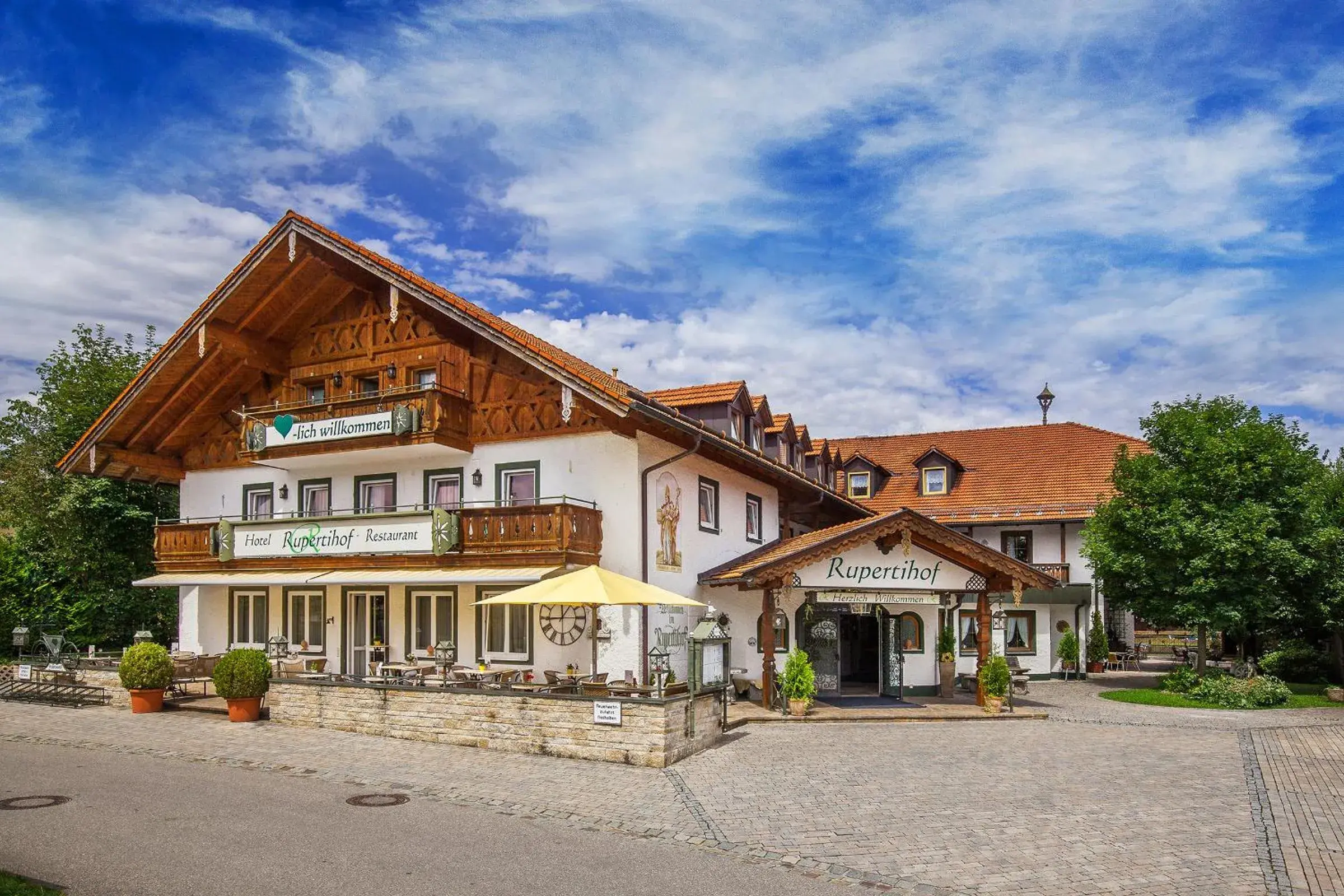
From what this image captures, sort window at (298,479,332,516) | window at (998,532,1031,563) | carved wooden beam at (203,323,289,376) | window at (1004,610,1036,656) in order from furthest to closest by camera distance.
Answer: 1. window at (998,532,1031,563)
2. window at (1004,610,1036,656)
3. window at (298,479,332,516)
4. carved wooden beam at (203,323,289,376)

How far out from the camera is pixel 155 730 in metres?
18.3

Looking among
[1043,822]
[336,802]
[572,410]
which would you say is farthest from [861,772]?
[572,410]

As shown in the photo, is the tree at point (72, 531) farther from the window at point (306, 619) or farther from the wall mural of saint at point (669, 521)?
the wall mural of saint at point (669, 521)

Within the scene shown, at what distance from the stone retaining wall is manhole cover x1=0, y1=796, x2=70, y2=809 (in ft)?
19.0

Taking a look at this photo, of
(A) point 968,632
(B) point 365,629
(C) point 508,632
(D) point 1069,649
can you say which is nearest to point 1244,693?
(A) point 968,632

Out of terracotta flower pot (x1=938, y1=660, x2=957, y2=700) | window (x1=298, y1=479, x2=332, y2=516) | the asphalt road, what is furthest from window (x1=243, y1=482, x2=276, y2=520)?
terracotta flower pot (x1=938, y1=660, x2=957, y2=700)

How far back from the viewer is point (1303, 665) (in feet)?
103

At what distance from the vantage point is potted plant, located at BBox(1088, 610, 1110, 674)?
3422 cm

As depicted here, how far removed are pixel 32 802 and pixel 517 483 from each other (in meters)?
11.1

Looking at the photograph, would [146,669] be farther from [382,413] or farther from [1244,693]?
[1244,693]

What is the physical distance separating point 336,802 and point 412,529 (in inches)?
360

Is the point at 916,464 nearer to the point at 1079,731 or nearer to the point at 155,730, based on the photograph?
the point at 1079,731

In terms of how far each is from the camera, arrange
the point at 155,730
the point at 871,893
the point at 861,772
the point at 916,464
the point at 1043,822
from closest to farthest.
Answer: the point at 871,893
the point at 1043,822
the point at 861,772
the point at 155,730
the point at 916,464

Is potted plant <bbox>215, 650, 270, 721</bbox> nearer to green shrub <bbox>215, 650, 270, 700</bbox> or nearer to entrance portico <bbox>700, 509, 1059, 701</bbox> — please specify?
green shrub <bbox>215, 650, 270, 700</bbox>
